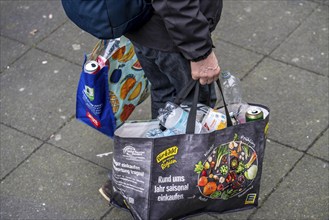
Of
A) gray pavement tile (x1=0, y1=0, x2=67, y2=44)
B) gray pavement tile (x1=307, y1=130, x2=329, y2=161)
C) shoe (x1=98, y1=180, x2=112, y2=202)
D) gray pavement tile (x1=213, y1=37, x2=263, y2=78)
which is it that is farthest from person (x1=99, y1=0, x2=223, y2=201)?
gray pavement tile (x1=0, y1=0, x2=67, y2=44)

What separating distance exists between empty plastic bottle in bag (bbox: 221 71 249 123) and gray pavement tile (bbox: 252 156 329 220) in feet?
2.32

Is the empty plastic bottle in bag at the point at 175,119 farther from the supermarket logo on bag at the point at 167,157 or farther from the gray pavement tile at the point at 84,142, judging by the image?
the gray pavement tile at the point at 84,142

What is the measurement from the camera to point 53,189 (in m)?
4.53

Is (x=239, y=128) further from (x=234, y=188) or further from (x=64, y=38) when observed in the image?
(x=64, y=38)

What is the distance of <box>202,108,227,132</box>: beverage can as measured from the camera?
144 inches

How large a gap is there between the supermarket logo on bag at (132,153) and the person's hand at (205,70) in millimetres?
459

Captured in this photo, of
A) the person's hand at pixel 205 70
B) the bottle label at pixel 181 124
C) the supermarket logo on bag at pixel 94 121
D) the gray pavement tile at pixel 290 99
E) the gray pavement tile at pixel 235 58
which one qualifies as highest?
the person's hand at pixel 205 70

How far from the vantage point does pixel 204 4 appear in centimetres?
343

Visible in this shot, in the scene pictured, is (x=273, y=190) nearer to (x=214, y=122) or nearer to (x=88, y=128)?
(x=214, y=122)

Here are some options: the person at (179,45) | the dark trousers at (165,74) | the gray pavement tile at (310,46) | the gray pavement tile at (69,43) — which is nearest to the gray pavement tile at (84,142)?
the dark trousers at (165,74)

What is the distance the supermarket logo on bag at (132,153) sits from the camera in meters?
3.57

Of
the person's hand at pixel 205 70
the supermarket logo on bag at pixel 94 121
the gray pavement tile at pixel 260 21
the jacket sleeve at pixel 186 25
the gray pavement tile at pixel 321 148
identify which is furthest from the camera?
the gray pavement tile at pixel 260 21

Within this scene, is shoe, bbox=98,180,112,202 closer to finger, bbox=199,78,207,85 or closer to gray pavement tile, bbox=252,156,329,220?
gray pavement tile, bbox=252,156,329,220

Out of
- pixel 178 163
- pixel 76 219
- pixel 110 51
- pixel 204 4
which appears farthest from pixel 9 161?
pixel 204 4
